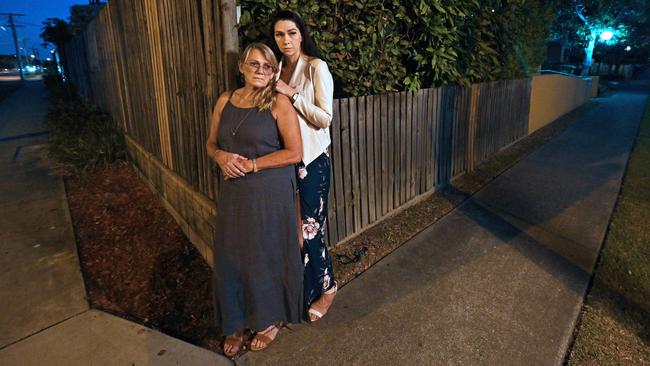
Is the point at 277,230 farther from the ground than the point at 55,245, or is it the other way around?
the point at 277,230

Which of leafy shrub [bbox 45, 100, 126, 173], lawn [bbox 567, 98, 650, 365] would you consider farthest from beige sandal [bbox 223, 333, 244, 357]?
leafy shrub [bbox 45, 100, 126, 173]

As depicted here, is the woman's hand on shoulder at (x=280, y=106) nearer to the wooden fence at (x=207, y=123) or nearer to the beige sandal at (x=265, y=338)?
the wooden fence at (x=207, y=123)

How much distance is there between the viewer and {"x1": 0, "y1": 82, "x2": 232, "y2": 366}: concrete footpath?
234cm

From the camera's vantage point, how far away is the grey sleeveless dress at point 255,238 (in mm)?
2189

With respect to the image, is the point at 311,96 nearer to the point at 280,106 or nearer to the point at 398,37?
the point at 280,106

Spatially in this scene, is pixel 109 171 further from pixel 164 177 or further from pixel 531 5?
pixel 531 5

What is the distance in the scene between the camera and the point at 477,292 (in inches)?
119

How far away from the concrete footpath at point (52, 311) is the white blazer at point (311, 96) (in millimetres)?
1444

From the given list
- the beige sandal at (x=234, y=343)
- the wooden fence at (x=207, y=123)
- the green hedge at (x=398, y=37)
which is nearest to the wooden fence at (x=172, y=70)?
the wooden fence at (x=207, y=123)

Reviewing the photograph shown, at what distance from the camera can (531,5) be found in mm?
7320

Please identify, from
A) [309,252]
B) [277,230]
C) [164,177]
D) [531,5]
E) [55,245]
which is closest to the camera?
[277,230]

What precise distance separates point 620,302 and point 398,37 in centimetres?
293

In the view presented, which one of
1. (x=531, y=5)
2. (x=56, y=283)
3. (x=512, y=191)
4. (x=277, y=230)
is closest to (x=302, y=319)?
(x=277, y=230)

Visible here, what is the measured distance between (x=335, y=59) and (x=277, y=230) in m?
1.84
